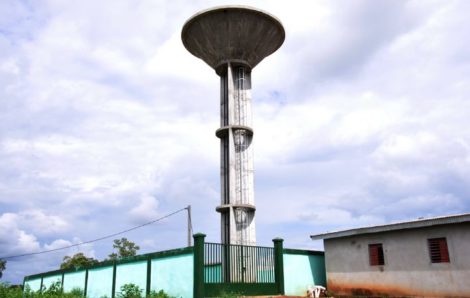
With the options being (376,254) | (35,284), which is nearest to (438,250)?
(376,254)

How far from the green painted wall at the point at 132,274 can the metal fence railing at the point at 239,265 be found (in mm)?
3950

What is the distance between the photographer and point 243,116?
26250 mm

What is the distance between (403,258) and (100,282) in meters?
15.1

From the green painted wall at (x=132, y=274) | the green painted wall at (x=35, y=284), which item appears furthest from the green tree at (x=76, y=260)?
the green painted wall at (x=132, y=274)

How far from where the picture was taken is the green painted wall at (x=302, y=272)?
20188 mm

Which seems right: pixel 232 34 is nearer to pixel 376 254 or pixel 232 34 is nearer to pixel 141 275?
pixel 141 275

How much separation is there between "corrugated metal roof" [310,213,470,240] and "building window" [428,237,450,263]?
0.66 metres

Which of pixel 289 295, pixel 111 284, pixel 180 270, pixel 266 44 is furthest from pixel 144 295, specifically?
pixel 266 44

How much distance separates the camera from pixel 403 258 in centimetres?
1767

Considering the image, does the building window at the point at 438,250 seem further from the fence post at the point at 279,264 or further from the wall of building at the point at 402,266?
the fence post at the point at 279,264

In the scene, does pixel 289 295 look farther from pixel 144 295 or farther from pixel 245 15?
pixel 245 15

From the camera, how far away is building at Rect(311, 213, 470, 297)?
626 inches

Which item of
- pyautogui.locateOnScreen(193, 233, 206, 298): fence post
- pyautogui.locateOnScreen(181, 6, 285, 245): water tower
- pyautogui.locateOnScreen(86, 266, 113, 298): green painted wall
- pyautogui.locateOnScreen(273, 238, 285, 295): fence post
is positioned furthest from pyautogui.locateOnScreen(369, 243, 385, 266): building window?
pyautogui.locateOnScreen(86, 266, 113, 298): green painted wall

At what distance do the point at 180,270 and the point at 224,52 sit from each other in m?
13.8
